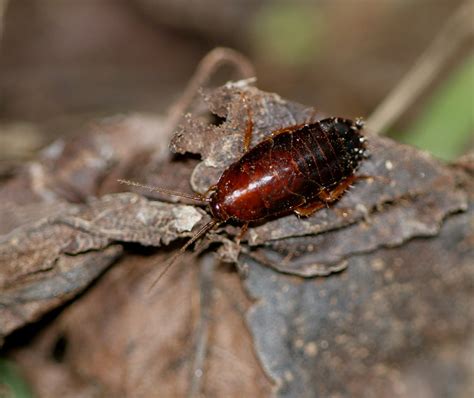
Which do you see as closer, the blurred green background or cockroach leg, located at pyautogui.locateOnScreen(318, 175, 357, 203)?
cockroach leg, located at pyautogui.locateOnScreen(318, 175, 357, 203)

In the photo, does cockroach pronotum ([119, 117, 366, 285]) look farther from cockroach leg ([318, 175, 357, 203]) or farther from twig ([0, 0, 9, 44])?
twig ([0, 0, 9, 44])

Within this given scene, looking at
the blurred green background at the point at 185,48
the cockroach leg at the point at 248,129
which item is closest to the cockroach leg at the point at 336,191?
the cockroach leg at the point at 248,129

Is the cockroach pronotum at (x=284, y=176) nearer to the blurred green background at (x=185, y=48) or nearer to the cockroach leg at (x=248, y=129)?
the cockroach leg at (x=248, y=129)

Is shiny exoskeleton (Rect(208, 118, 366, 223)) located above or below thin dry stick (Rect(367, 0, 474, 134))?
below

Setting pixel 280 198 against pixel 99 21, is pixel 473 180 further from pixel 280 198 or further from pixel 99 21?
pixel 99 21

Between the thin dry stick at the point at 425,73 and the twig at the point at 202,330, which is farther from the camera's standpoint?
the thin dry stick at the point at 425,73

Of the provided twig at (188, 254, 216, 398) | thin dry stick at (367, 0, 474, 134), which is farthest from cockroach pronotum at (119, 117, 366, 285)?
thin dry stick at (367, 0, 474, 134)

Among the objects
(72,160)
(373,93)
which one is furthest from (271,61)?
(72,160)

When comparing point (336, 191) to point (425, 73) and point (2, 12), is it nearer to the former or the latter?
point (425, 73)
